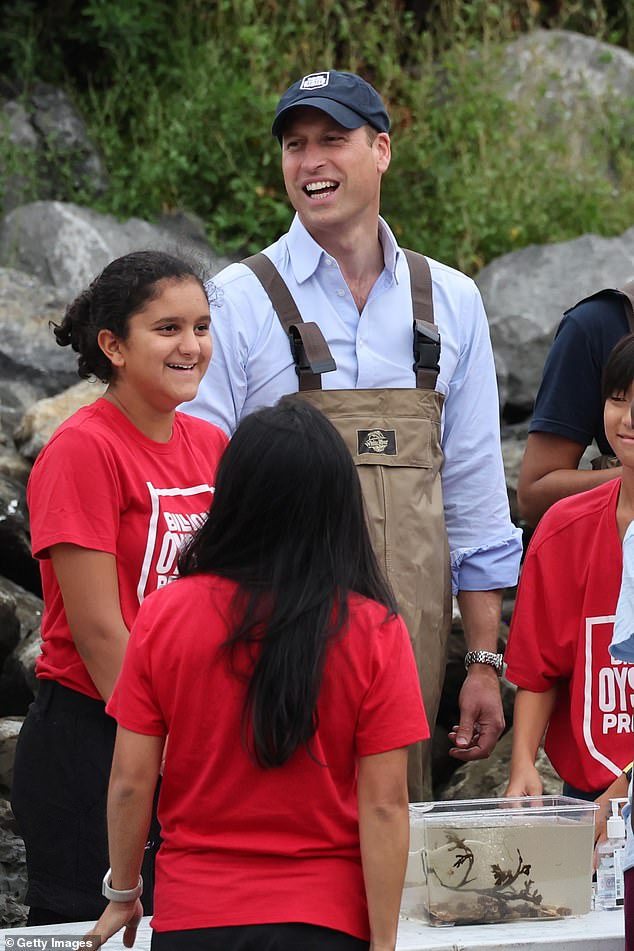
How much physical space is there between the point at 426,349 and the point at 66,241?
501cm

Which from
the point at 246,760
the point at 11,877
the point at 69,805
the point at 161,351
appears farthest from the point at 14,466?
the point at 246,760

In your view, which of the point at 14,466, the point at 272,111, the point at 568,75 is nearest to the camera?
the point at 14,466

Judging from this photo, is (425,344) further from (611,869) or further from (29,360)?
(29,360)

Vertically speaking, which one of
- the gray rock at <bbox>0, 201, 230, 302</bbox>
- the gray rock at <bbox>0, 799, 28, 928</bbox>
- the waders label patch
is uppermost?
the gray rock at <bbox>0, 201, 230, 302</bbox>

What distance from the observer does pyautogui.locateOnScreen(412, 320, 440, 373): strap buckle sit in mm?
3570

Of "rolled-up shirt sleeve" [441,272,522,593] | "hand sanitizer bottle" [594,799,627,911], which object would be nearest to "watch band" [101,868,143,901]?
"hand sanitizer bottle" [594,799,627,911]

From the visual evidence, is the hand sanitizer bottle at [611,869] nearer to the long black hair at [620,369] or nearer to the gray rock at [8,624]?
the long black hair at [620,369]

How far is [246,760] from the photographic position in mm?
2232

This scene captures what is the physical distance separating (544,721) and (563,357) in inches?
38.0

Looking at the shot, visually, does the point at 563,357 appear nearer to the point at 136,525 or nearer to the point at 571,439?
the point at 571,439

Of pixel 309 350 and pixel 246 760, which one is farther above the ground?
pixel 309 350

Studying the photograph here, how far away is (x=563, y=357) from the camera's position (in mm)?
3719

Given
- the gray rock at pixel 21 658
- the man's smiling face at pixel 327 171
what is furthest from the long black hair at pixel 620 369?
the gray rock at pixel 21 658

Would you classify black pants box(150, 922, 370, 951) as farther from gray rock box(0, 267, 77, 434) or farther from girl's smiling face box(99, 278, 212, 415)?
gray rock box(0, 267, 77, 434)
